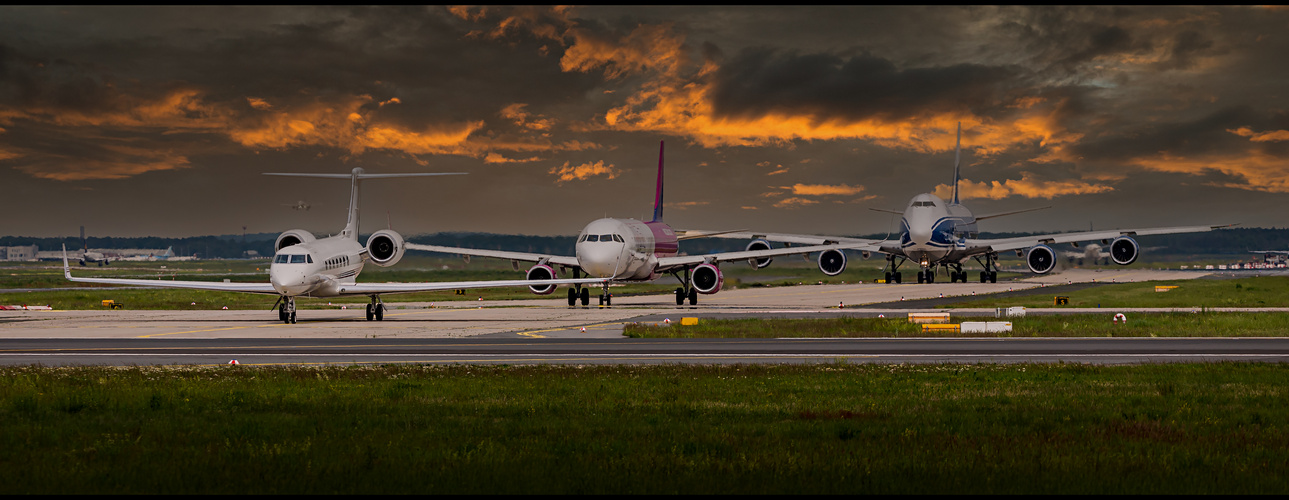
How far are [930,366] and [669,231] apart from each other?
41.2m

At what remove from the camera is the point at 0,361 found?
25.9 metres

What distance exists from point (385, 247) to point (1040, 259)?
58386mm

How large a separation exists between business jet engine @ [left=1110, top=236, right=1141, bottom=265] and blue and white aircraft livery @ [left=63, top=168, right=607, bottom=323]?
162 ft

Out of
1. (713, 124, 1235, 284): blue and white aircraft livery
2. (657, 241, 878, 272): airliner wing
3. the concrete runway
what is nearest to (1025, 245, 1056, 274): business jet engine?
(713, 124, 1235, 284): blue and white aircraft livery

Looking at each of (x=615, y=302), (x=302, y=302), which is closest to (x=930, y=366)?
(x=615, y=302)

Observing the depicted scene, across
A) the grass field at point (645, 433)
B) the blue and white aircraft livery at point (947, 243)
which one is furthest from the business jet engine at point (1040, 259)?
the grass field at point (645, 433)

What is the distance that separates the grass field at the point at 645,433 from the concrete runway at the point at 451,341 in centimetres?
523

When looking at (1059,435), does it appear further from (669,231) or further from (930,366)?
(669,231)

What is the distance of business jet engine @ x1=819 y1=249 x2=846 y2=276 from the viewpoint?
82.2m

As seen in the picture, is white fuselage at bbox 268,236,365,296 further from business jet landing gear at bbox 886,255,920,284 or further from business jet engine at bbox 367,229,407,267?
business jet landing gear at bbox 886,255,920,284

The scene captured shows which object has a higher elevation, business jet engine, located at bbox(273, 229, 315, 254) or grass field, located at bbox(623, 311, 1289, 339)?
business jet engine, located at bbox(273, 229, 315, 254)

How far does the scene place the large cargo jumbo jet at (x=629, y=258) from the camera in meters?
53.5

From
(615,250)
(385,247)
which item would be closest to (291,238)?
(385,247)

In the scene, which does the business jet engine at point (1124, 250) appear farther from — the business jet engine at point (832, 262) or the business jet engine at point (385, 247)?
the business jet engine at point (385, 247)
